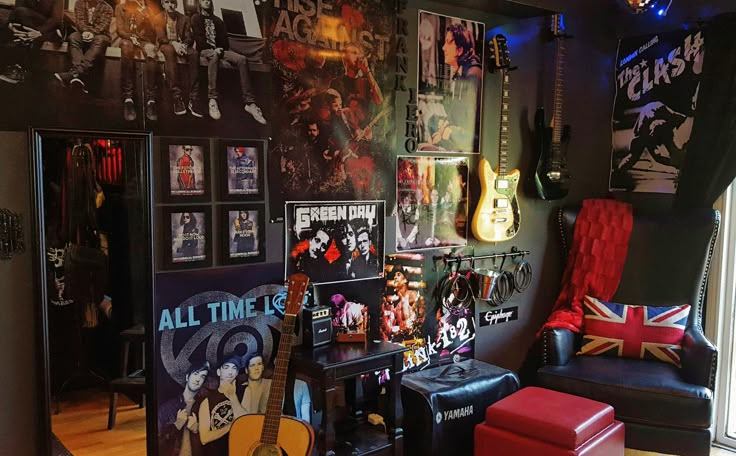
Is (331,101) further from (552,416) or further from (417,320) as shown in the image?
(552,416)

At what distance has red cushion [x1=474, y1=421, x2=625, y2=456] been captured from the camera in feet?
8.26

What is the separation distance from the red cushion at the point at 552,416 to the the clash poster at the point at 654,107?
1.60m

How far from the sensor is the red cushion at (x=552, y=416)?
2.52m

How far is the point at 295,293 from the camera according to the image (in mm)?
2541

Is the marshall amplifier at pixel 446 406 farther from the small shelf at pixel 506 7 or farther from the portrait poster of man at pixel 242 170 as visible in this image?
the small shelf at pixel 506 7

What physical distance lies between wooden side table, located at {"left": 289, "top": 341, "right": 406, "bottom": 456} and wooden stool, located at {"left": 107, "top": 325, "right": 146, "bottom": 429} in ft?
1.98

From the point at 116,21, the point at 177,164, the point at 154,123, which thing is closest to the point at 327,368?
the point at 177,164

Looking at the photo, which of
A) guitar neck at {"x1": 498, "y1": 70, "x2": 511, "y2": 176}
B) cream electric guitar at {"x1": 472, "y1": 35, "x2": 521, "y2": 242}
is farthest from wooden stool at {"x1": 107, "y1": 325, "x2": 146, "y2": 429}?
guitar neck at {"x1": 498, "y1": 70, "x2": 511, "y2": 176}

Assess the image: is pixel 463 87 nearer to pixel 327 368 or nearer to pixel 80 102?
pixel 327 368

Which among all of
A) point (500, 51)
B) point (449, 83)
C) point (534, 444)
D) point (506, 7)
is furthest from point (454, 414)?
point (506, 7)

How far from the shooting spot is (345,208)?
288 centimetres

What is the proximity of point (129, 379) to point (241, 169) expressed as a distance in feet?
3.06

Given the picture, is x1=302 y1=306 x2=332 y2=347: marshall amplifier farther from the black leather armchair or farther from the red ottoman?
the black leather armchair

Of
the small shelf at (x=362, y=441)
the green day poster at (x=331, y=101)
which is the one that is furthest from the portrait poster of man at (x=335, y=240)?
the small shelf at (x=362, y=441)
